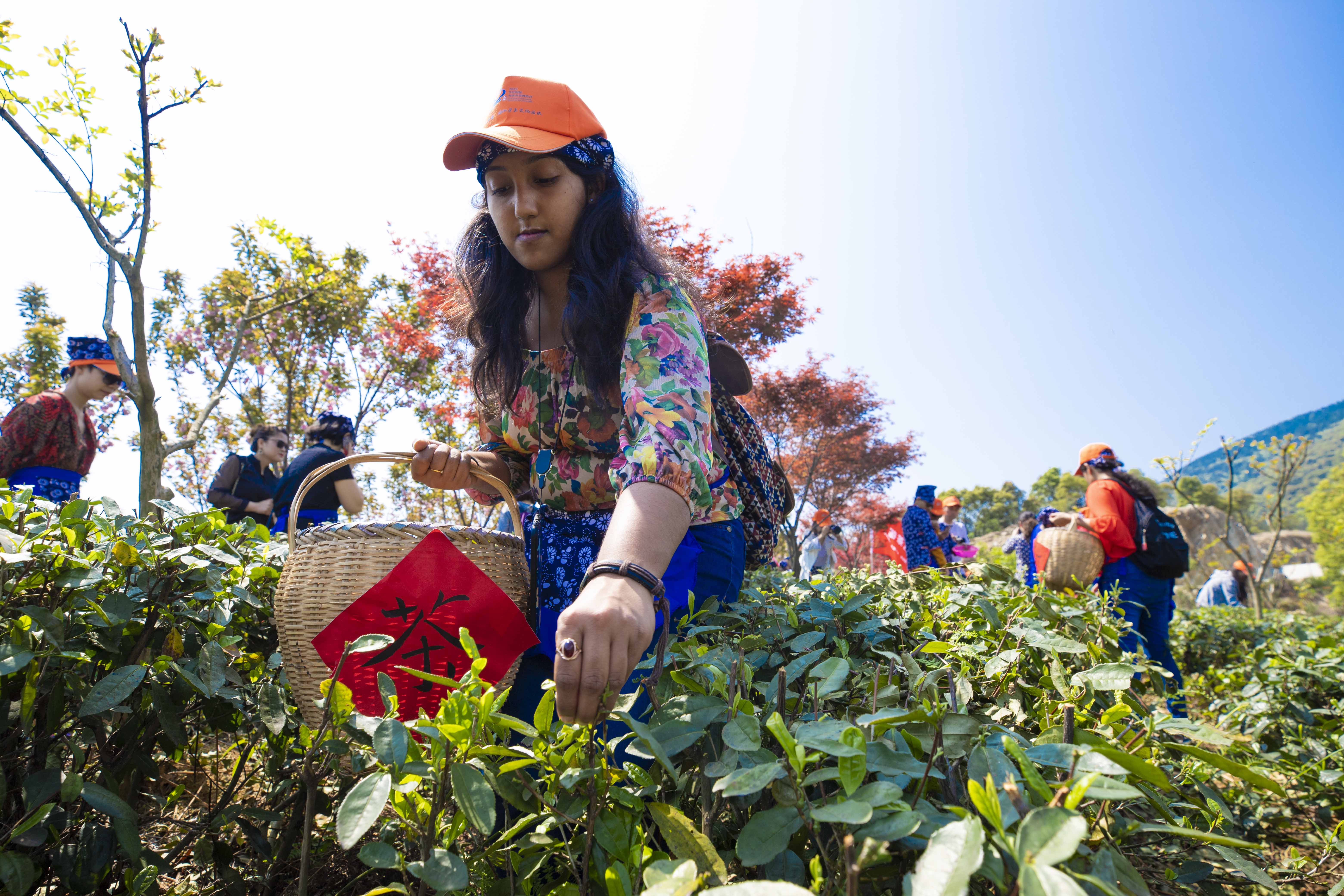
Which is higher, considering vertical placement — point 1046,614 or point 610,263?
point 610,263

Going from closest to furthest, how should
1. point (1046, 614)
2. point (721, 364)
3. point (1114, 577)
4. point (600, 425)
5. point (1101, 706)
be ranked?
1. point (1101, 706)
2. point (1046, 614)
3. point (600, 425)
4. point (721, 364)
5. point (1114, 577)

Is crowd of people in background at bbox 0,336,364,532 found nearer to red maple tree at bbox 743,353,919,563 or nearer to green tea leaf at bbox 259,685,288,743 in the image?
green tea leaf at bbox 259,685,288,743

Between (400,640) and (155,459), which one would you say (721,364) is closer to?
(400,640)

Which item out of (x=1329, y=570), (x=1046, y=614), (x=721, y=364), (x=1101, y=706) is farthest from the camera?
(x=1329, y=570)

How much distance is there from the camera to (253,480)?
5.11 metres

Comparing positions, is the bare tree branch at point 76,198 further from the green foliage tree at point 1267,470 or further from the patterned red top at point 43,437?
the green foliage tree at point 1267,470

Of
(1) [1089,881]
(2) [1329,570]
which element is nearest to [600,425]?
(1) [1089,881]

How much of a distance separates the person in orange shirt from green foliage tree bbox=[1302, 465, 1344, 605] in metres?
22.4

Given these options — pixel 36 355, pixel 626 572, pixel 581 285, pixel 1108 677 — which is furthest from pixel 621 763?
pixel 36 355

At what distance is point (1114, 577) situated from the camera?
13.8 feet

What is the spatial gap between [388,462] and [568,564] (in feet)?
1.51

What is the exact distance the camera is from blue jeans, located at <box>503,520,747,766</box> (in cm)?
139

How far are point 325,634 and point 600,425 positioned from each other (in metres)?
0.67

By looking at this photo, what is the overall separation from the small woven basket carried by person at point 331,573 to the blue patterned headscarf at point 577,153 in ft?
2.73
